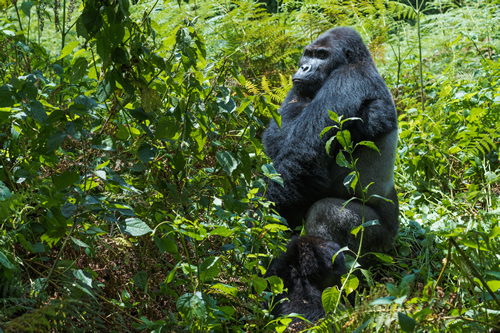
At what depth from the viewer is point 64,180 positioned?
1361 mm

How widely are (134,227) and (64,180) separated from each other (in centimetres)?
25

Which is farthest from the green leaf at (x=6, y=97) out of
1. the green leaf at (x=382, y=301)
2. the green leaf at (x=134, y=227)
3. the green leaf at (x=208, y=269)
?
the green leaf at (x=382, y=301)

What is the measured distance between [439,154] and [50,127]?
2.86 metres

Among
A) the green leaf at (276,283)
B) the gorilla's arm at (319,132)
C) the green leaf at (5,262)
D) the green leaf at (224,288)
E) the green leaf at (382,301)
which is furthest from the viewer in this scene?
the gorilla's arm at (319,132)

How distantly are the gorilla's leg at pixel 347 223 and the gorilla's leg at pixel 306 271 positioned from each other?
198 millimetres

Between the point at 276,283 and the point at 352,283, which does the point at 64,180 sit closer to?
the point at 276,283

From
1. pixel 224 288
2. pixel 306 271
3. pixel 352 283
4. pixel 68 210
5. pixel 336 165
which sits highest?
pixel 68 210

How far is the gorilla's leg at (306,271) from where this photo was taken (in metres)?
2.21

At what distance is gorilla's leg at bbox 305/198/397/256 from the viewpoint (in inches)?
99.7

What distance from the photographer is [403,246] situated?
289 cm

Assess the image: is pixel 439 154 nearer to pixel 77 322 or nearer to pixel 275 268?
pixel 275 268

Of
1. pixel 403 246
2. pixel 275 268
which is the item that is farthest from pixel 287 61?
pixel 275 268

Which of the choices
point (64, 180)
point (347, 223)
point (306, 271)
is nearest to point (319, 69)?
point (347, 223)

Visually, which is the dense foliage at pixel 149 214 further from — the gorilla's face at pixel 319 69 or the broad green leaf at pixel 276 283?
the gorilla's face at pixel 319 69
